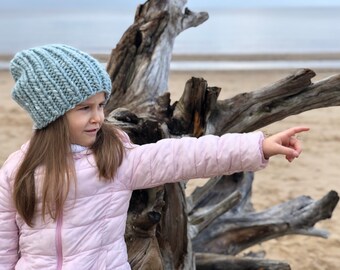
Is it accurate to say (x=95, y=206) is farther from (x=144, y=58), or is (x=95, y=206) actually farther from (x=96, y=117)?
(x=144, y=58)

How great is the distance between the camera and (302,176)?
19.9 feet

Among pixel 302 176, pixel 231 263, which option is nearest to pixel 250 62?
pixel 302 176

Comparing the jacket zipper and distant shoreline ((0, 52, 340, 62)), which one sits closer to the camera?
the jacket zipper

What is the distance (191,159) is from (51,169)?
0.42 meters

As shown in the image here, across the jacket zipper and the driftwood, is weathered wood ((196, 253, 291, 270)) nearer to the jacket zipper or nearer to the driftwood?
the driftwood

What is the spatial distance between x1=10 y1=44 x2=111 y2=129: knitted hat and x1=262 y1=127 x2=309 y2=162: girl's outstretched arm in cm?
53

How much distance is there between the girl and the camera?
1766 mm

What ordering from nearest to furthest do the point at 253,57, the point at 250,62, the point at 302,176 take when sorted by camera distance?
the point at 302,176 → the point at 250,62 → the point at 253,57

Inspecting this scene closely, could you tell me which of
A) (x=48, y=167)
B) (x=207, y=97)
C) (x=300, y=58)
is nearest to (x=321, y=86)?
(x=207, y=97)

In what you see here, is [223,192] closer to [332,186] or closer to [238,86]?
[332,186]

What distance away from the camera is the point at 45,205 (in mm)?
1792

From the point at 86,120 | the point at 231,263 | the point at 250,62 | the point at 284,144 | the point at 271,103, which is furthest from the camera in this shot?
the point at 250,62

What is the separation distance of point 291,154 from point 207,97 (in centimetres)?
88

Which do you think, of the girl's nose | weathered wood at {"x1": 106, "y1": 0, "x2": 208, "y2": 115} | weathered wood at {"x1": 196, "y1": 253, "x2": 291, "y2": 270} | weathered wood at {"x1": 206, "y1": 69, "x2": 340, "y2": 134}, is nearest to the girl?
the girl's nose
